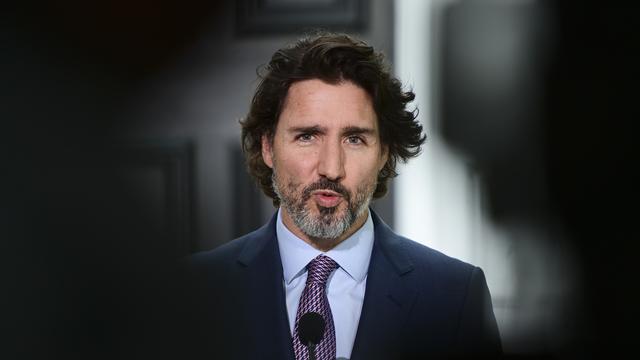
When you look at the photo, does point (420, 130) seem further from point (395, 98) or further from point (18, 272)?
point (18, 272)

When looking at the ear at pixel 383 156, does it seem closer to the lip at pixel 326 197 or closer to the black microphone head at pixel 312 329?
the lip at pixel 326 197

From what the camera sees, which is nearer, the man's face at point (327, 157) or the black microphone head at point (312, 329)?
the black microphone head at point (312, 329)

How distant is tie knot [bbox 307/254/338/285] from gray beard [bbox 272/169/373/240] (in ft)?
0.12

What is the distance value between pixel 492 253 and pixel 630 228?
26cm

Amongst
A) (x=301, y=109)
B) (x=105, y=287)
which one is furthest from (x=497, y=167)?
(x=105, y=287)

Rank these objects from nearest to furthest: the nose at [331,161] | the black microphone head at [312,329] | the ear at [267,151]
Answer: the black microphone head at [312,329] → the nose at [331,161] → the ear at [267,151]

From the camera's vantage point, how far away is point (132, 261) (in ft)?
4.86

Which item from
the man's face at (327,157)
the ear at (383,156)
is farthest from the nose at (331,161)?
the ear at (383,156)

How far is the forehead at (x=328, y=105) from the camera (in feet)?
4.11

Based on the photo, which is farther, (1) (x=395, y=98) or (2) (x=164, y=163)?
(2) (x=164, y=163)

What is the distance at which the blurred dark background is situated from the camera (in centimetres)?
139

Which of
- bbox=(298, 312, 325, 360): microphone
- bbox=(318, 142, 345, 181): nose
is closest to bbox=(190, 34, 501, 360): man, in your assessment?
bbox=(318, 142, 345, 181): nose

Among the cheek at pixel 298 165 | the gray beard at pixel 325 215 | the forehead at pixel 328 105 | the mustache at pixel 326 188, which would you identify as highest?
the forehead at pixel 328 105

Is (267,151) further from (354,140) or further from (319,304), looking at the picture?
(319,304)
